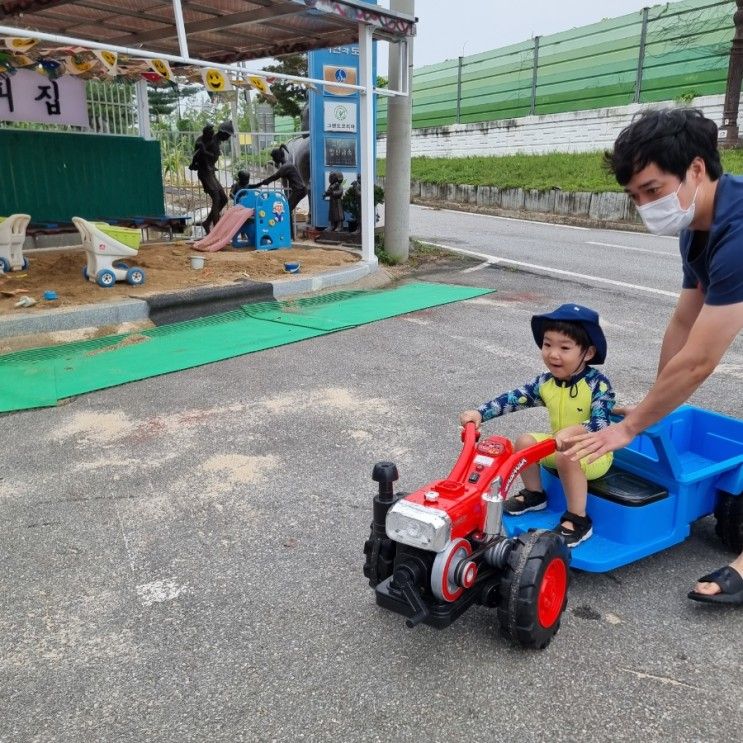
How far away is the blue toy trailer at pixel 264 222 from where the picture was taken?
10148mm

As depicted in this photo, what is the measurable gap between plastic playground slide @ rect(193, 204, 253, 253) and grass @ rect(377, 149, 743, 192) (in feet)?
31.5

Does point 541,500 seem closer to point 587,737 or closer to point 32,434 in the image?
point 587,737

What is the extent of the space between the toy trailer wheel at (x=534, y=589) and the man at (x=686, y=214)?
32 cm

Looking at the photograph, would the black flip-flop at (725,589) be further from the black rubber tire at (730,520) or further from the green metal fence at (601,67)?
the green metal fence at (601,67)

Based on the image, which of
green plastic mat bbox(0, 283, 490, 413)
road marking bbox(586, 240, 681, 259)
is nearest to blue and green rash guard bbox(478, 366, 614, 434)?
green plastic mat bbox(0, 283, 490, 413)

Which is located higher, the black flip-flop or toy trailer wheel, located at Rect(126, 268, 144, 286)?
toy trailer wheel, located at Rect(126, 268, 144, 286)

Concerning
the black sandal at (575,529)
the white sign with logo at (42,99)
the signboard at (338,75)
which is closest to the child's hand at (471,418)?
A: the black sandal at (575,529)

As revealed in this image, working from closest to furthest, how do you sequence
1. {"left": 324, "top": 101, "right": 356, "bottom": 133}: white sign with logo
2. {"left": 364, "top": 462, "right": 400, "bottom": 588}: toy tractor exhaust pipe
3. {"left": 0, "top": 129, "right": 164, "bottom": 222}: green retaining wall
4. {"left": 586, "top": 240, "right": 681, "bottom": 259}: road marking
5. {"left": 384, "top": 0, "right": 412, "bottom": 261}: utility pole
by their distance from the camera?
{"left": 364, "top": 462, "right": 400, "bottom": 588}: toy tractor exhaust pipe → {"left": 384, "top": 0, "right": 412, "bottom": 261}: utility pole → {"left": 0, "top": 129, "right": 164, "bottom": 222}: green retaining wall → {"left": 586, "top": 240, "right": 681, "bottom": 259}: road marking → {"left": 324, "top": 101, "right": 356, "bottom": 133}: white sign with logo

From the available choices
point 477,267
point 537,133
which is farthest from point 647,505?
point 537,133

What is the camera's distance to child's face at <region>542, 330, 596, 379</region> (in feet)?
8.38

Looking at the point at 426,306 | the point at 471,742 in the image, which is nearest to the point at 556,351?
the point at 471,742

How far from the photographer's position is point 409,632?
2.26 metres

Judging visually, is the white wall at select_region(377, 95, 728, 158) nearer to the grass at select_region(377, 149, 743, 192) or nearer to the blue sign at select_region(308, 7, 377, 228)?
Result: the grass at select_region(377, 149, 743, 192)

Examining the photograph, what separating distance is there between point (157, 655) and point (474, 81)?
26256mm
